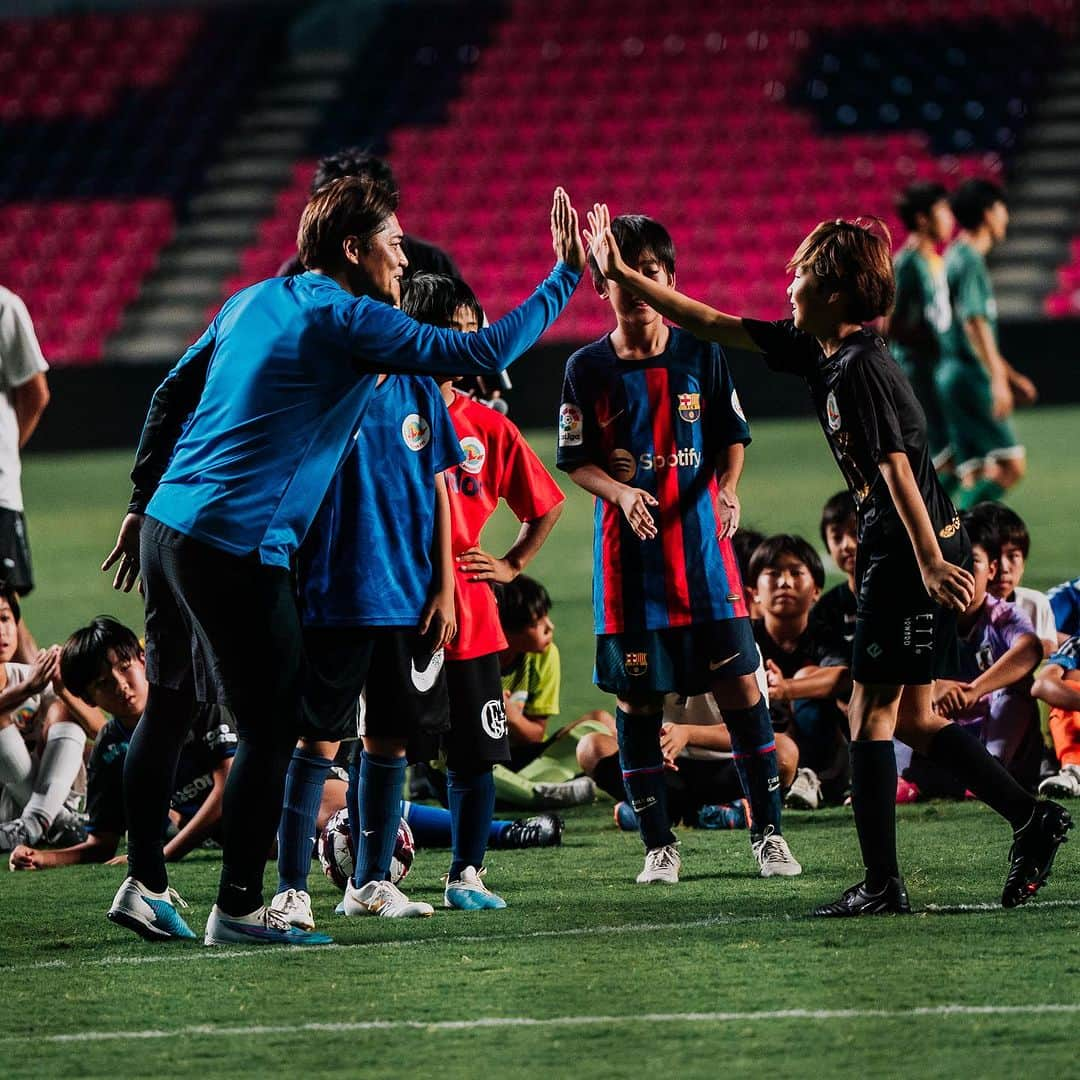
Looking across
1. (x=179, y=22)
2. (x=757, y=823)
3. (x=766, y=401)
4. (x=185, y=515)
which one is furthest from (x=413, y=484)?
(x=179, y=22)

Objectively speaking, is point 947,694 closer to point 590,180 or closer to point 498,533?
point 498,533

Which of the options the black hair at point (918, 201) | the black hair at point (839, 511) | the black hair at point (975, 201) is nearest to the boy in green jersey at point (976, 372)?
the black hair at point (975, 201)

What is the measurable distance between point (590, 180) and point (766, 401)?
17.1 feet

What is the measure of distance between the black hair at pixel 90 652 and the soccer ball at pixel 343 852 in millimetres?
921

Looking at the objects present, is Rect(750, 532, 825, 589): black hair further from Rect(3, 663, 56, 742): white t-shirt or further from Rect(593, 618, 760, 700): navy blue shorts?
Rect(3, 663, 56, 742): white t-shirt

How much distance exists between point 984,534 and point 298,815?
8.62 feet

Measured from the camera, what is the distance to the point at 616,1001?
140 inches

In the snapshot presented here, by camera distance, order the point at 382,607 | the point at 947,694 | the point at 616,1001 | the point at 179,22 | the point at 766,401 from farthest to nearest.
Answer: the point at 179,22, the point at 766,401, the point at 947,694, the point at 382,607, the point at 616,1001

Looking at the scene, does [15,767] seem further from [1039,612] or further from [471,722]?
[1039,612]

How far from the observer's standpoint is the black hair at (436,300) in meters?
4.82

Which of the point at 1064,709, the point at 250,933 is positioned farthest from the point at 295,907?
the point at 1064,709

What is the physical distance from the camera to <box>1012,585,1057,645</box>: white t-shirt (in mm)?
6195

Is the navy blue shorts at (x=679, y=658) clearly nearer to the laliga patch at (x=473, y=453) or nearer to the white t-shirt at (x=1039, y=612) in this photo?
the laliga patch at (x=473, y=453)

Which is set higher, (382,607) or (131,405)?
(382,607)
